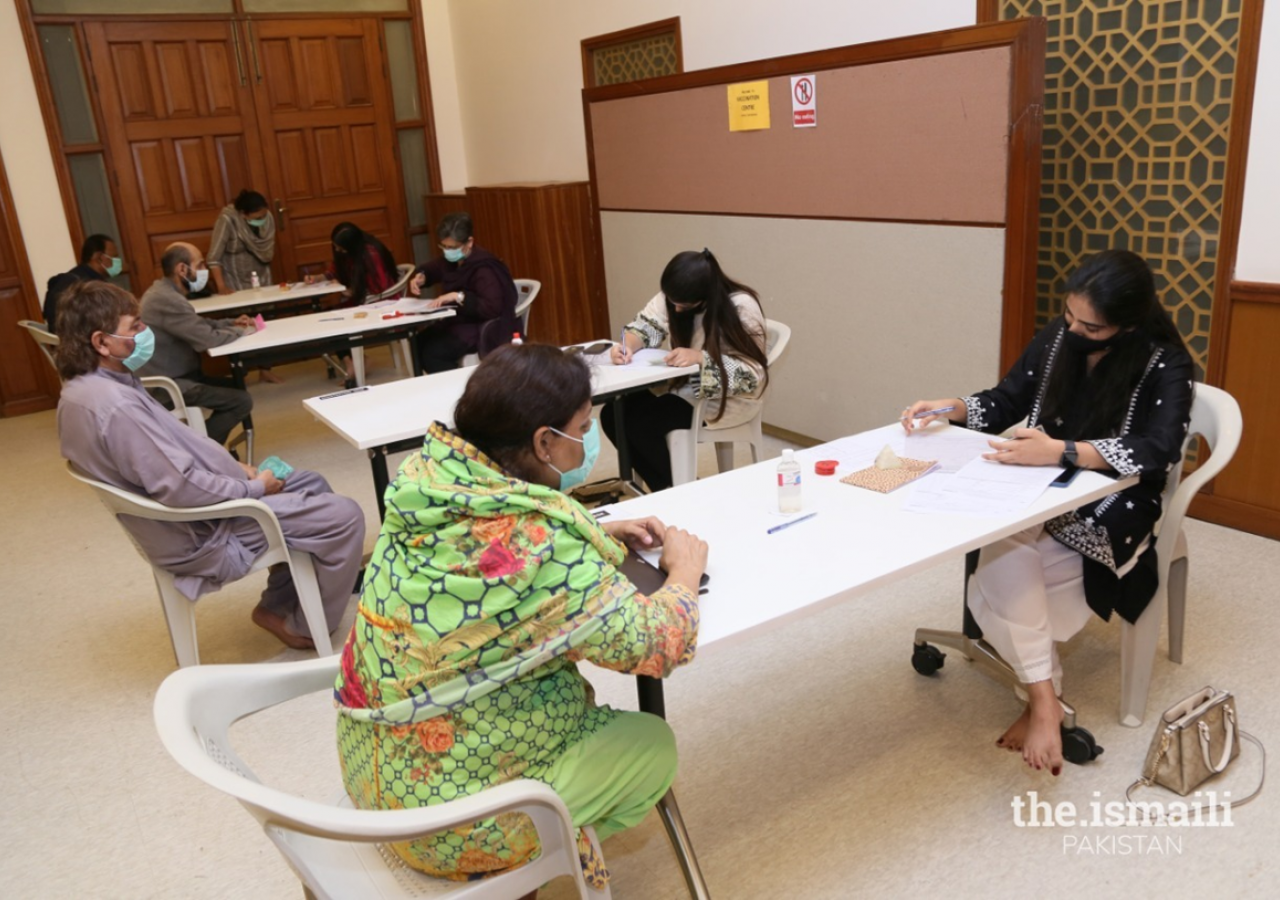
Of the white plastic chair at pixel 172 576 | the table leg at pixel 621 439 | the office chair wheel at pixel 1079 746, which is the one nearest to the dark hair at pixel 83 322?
the white plastic chair at pixel 172 576

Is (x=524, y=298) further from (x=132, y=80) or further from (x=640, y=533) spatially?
(x=640, y=533)

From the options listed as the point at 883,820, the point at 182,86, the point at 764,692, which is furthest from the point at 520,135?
the point at 883,820

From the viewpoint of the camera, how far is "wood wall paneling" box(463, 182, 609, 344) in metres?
6.30

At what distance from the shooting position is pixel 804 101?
4.07 meters

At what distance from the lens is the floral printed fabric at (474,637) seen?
1.38m

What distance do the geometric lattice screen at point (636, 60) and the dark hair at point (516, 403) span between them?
4358mm

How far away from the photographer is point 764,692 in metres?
2.62

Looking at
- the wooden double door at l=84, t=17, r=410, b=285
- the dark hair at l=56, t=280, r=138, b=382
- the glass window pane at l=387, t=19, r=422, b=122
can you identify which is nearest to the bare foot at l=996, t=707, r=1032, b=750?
the dark hair at l=56, t=280, r=138, b=382

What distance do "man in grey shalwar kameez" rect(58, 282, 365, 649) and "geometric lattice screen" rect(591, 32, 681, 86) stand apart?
3.58 metres

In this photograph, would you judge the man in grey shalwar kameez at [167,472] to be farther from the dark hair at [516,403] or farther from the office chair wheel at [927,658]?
the office chair wheel at [927,658]

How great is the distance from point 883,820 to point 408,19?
7.31 metres

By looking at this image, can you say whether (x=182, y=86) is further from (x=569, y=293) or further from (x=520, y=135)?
(x=569, y=293)

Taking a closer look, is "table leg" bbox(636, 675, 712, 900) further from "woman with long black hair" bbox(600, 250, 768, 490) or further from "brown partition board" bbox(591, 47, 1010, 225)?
"brown partition board" bbox(591, 47, 1010, 225)

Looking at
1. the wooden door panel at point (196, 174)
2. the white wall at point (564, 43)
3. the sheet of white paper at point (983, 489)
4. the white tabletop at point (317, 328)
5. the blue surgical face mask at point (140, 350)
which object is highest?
the white wall at point (564, 43)
